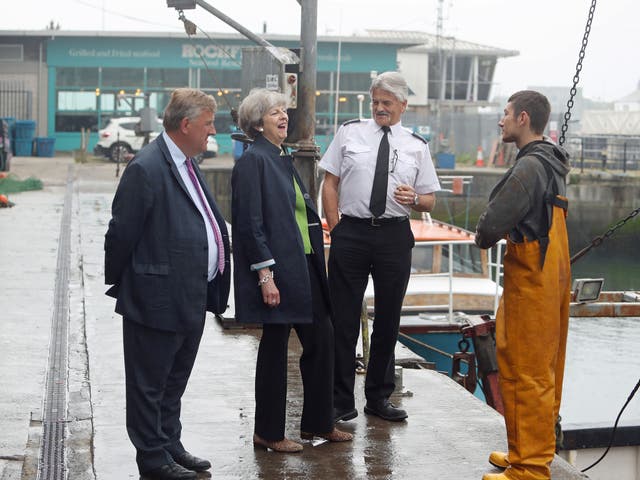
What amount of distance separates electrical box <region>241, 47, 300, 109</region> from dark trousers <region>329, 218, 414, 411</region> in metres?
2.56

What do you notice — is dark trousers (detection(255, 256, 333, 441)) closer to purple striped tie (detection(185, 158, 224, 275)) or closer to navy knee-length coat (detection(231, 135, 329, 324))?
navy knee-length coat (detection(231, 135, 329, 324))

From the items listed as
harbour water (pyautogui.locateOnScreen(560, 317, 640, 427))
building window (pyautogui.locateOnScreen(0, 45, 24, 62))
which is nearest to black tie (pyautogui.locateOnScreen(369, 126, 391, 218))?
harbour water (pyautogui.locateOnScreen(560, 317, 640, 427))

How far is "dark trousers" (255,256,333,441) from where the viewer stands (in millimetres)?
5938

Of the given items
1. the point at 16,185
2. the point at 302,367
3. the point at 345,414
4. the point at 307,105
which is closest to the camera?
the point at 302,367

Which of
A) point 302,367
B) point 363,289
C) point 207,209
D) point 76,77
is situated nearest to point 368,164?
point 363,289

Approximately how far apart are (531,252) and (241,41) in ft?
146

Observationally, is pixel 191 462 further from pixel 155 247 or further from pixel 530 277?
pixel 530 277

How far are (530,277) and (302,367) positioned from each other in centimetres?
137

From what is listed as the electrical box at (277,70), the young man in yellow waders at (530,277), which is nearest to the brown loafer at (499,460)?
the young man in yellow waders at (530,277)

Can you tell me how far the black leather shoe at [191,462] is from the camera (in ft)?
18.5

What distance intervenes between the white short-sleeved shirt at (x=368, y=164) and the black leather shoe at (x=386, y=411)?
114cm

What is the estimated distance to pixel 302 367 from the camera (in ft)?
20.2

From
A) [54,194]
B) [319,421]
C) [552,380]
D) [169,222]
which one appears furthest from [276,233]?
[54,194]

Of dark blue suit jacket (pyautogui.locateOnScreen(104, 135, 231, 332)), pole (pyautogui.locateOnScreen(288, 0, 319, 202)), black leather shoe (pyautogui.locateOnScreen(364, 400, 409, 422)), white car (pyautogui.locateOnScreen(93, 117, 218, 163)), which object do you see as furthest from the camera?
white car (pyautogui.locateOnScreen(93, 117, 218, 163))
